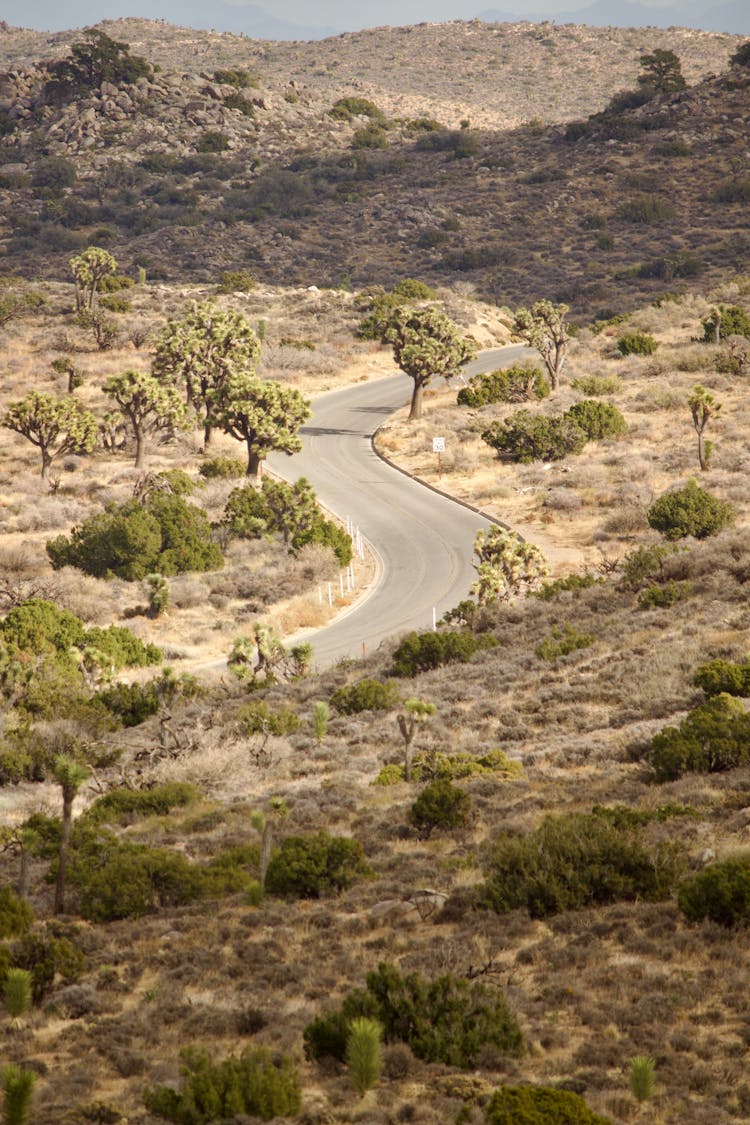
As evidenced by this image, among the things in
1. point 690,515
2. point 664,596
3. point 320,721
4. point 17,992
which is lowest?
point 320,721

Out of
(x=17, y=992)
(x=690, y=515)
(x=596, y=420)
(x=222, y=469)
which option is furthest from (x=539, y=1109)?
(x=596, y=420)

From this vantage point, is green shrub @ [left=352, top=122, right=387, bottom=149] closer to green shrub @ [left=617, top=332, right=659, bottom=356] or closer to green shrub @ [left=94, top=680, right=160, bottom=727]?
green shrub @ [left=617, top=332, right=659, bottom=356]

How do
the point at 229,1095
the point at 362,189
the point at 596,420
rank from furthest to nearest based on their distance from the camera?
the point at 362,189
the point at 596,420
the point at 229,1095

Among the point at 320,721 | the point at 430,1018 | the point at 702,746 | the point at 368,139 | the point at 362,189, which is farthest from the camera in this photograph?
the point at 368,139

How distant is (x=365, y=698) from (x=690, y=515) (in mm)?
16232

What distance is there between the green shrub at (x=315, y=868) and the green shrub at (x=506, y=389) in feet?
153

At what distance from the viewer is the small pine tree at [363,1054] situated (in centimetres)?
861

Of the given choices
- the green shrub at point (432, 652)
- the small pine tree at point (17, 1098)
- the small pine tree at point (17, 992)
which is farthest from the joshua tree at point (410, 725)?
the small pine tree at point (17, 1098)

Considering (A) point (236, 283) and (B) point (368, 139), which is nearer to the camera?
(A) point (236, 283)

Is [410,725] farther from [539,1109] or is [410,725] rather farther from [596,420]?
[596,420]

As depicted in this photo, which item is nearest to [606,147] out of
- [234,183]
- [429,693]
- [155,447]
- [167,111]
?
[234,183]

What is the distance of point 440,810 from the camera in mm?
16188

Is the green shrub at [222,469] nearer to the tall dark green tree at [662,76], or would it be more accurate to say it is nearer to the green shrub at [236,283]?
the green shrub at [236,283]

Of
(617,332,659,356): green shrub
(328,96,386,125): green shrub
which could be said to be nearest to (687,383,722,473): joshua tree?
(617,332,659,356): green shrub
